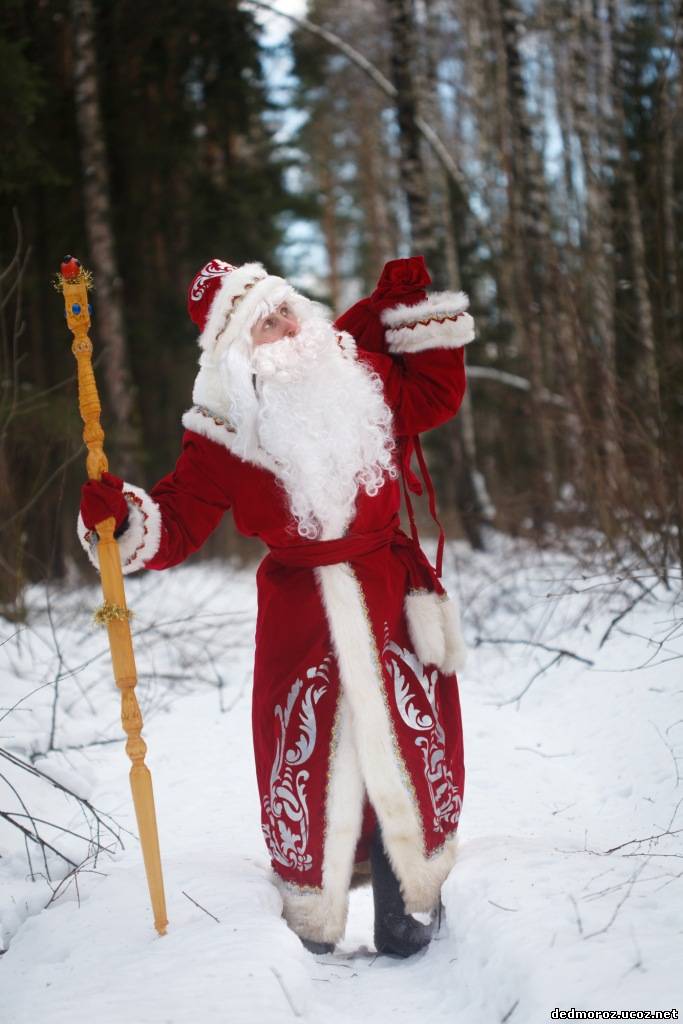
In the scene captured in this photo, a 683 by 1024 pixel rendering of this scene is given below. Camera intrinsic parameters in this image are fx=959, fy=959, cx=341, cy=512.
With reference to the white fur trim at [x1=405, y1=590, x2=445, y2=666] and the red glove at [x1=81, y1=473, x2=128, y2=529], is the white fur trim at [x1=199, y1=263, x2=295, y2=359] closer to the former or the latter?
the red glove at [x1=81, y1=473, x2=128, y2=529]

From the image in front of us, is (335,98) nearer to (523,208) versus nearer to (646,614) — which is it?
(523,208)

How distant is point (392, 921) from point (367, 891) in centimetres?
89

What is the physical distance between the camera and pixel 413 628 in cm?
301

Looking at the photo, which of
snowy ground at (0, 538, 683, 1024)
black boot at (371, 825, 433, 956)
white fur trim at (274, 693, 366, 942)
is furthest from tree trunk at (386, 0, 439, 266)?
black boot at (371, 825, 433, 956)

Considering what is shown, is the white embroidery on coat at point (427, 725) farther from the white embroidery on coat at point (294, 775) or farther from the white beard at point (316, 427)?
the white beard at point (316, 427)

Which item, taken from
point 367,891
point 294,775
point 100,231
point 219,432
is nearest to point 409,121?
point 100,231

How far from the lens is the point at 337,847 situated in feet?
9.33

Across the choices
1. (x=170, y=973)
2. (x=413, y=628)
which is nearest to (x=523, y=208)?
(x=413, y=628)

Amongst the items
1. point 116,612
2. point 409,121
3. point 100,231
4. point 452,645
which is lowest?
point 452,645

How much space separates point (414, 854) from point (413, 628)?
0.67 meters

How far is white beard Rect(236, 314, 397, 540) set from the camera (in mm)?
2920

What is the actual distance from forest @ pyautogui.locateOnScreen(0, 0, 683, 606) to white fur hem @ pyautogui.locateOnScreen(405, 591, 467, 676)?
1964 millimetres

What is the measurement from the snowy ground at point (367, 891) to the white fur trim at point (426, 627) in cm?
65

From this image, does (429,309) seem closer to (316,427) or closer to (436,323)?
(436,323)
